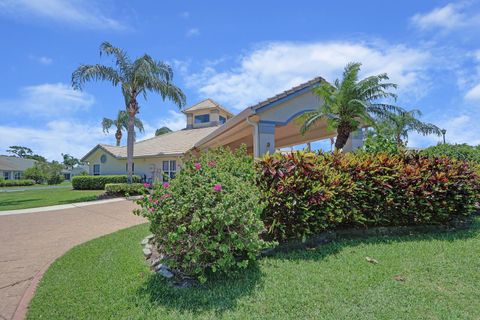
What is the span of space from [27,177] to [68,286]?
2154 inches

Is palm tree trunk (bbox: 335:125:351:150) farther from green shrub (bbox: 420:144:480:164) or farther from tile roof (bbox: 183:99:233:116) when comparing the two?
tile roof (bbox: 183:99:233:116)

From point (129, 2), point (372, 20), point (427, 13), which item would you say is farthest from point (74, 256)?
point (427, 13)

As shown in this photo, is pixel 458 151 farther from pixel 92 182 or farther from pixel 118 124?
pixel 118 124

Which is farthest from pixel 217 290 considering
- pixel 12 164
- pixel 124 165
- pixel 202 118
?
pixel 12 164

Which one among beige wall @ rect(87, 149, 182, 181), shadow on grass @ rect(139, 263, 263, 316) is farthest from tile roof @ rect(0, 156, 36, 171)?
shadow on grass @ rect(139, 263, 263, 316)

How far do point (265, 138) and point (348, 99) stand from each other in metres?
3.67

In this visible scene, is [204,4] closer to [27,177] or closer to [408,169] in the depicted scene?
[408,169]

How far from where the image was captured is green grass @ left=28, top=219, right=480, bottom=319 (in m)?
3.13

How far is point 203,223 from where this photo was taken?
3.50 metres

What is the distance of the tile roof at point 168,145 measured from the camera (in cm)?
2195

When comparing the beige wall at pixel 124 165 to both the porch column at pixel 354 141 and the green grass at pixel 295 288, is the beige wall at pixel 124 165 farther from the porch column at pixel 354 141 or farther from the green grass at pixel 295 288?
the green grass at pixel 295 288

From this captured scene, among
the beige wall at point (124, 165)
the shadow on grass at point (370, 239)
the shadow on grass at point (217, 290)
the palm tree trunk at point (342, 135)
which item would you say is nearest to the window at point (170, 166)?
the beige wall at point (124, 165)

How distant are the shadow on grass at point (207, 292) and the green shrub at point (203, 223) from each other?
0.66 feet

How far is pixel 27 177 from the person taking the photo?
4681 centimetres
